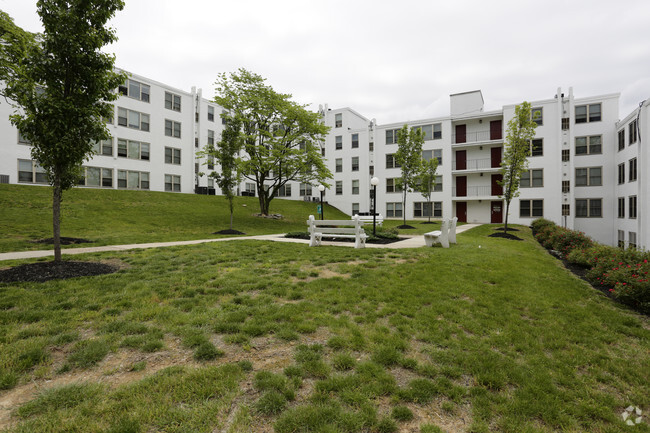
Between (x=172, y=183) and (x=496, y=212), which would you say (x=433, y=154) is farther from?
(x=172, y=183)

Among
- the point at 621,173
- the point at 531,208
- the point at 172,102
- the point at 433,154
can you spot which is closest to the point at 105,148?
the point at 172,102

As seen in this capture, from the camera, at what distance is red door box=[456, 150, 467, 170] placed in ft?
119

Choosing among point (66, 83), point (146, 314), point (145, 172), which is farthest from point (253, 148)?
point (146, 314)

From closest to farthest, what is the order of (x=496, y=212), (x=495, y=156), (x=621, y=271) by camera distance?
(x=621, y=271) → (x=496, y=212) → (x=495, y=156)

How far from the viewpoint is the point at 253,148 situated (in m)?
24.9

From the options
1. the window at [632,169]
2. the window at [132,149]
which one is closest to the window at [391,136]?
the window at [632,169]

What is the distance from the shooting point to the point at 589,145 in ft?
97.2

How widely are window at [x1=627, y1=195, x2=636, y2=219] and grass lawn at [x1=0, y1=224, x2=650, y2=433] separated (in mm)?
24464

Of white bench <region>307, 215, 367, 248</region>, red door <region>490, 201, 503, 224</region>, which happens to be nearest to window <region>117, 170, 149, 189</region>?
white bench <region>307, 215, 367, 248</region>

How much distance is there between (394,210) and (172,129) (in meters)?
27.7

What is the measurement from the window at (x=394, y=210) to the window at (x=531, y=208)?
12.7m

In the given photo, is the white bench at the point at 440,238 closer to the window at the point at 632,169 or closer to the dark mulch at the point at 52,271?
the dark mulch at the point at 52,271

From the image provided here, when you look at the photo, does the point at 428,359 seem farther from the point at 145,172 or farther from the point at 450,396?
the point at 145,172

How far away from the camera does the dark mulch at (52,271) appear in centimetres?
662
